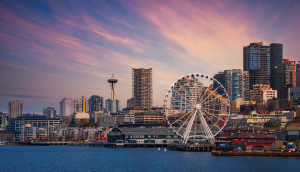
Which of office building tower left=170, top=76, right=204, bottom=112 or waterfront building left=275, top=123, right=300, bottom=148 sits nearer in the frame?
waterfront building left=275, top=123, right=300, bottom=148

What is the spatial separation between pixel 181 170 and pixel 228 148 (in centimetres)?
3188

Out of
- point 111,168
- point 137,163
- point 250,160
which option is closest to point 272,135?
point 250,160

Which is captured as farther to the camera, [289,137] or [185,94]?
[185,94]

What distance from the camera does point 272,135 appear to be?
119250 millimetres

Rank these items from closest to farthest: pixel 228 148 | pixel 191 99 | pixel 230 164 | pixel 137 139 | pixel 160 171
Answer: pixel 160 171 → pixel 230 164 → pixel 228 148 → pixel 191 99 → pixel 137 139

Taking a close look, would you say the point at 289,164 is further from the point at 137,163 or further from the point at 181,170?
the point at 137,163

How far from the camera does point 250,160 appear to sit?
10062 cm

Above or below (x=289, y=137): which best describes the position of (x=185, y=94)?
above

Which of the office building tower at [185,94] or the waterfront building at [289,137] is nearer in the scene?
the waterfront building at [289,137]

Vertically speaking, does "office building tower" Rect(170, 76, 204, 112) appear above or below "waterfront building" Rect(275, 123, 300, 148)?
above

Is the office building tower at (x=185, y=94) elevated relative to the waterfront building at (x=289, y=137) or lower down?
elevated

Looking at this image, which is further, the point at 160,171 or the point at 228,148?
the point at 228,148

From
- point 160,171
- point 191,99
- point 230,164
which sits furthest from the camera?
point 191,99

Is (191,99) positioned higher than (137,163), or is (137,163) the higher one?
(191,99)
